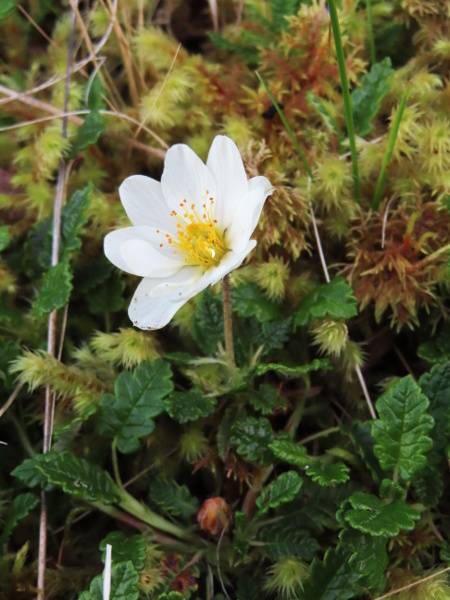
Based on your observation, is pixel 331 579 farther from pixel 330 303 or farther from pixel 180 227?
pixel 180 227

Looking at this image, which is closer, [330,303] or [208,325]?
[330,303]

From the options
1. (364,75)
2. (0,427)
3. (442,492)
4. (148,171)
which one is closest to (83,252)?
(148,171)

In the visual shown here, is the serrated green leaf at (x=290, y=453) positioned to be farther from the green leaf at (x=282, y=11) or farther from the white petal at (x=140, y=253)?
the green leaf at (x=282, y=11)

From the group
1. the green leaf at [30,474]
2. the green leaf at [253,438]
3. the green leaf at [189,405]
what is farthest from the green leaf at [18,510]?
the green leaf at [253,438]

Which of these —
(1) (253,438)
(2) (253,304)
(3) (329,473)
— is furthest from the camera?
(2) (253,304)

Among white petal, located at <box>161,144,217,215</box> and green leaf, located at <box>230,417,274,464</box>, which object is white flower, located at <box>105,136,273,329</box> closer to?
white petal, located at <box>161,144,217,215</box>

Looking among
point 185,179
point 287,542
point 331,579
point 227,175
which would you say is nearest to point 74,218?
point 185,179

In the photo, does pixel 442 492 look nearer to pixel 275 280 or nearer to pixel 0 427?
pixel 275 280
